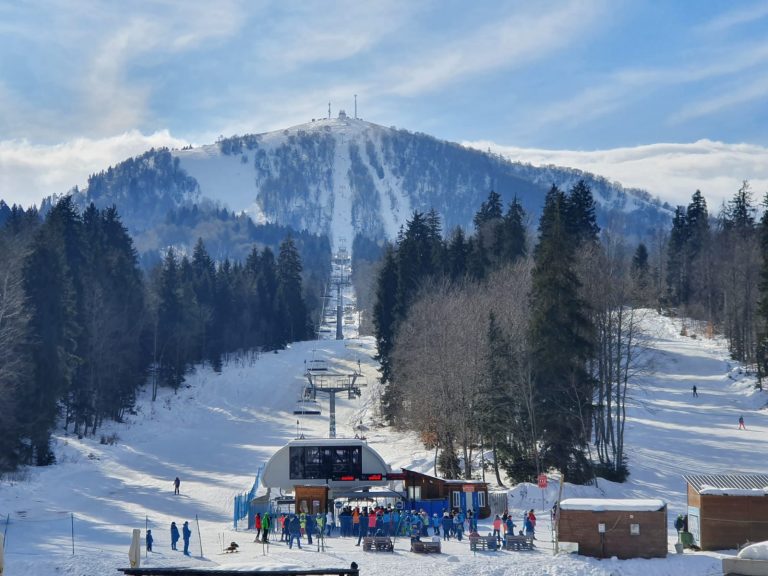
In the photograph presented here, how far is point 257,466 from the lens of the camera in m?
53.9

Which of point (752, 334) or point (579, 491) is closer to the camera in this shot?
point (579, 491)

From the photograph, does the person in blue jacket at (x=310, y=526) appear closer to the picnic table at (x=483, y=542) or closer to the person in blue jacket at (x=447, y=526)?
the person in blue jacket at (x=447, y=526)

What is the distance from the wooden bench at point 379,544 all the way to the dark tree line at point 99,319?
23.2m

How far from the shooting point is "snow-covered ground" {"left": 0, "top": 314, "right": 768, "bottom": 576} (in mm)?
27453

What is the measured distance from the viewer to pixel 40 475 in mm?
45969

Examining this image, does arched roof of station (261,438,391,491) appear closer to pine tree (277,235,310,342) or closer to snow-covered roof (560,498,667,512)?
snow-covered roof (560,498,667,512)

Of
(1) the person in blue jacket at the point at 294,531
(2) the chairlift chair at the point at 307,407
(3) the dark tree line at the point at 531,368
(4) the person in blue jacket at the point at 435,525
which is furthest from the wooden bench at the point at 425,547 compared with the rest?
(2) the chairlift chair at the point at 307,407

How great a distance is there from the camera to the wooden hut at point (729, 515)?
1155 inches

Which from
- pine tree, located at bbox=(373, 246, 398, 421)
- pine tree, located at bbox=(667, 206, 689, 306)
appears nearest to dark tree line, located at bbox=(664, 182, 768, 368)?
pine tree, located at bbox=(667, 206, 689, 306)

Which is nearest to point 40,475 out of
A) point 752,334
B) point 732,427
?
point 732,427

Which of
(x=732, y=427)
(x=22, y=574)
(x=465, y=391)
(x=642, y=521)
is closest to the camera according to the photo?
(x=22, y=574)

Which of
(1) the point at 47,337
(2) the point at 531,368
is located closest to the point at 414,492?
(2) the point at 531,368

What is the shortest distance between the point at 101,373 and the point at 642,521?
4624 cm

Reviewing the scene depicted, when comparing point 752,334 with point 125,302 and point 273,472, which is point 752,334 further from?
point 125,302
